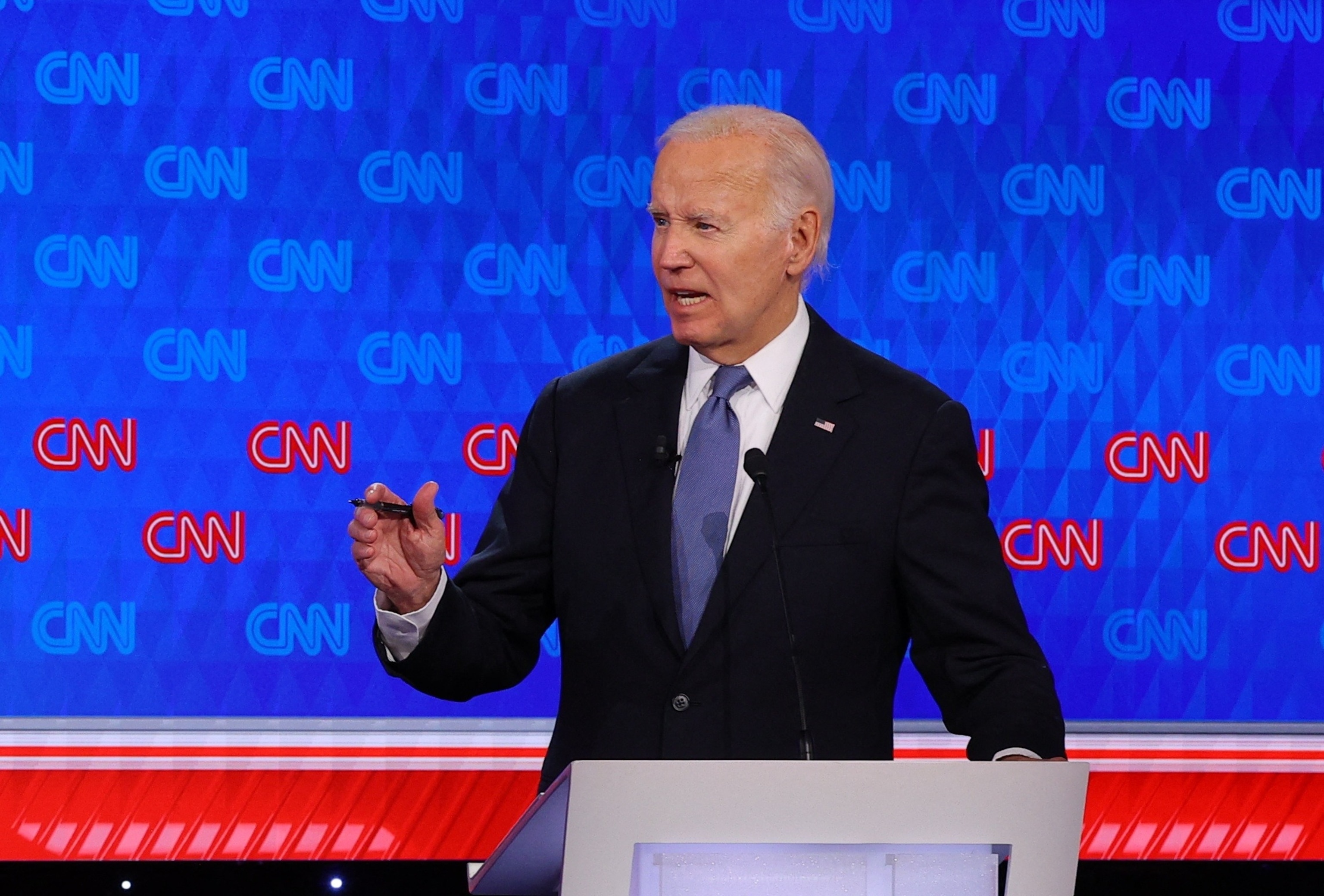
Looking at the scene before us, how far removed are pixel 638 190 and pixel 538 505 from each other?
120cm

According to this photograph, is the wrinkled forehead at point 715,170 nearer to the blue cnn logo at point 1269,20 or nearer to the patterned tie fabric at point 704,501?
the patterned tie fabric at point 704,501

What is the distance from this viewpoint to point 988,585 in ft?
6.18

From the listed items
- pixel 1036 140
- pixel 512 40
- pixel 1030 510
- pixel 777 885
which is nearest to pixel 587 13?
pixel 512 40

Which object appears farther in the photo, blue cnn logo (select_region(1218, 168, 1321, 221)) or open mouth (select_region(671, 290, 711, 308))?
blue cnn logo (select_region(1218, 168, 1321, 221))

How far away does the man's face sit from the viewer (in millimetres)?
1914

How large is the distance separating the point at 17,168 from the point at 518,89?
102 centimetres

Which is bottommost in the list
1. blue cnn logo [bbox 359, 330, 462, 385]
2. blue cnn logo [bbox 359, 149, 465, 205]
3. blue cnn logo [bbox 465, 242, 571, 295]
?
blue cnn logo [bbox 359, 330, 462, 385]

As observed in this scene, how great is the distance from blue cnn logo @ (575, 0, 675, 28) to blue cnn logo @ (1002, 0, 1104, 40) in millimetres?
737

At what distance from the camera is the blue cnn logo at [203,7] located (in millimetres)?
3006

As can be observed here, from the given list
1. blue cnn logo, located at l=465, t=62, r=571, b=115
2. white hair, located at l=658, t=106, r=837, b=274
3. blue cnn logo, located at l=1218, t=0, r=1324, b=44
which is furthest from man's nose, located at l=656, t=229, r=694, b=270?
blue cnn logo, located at l=1218, t=0, r=1324, b=44

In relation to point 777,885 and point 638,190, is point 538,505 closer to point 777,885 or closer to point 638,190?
point 777,885

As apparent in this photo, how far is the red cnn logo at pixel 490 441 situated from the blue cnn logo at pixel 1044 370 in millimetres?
1045

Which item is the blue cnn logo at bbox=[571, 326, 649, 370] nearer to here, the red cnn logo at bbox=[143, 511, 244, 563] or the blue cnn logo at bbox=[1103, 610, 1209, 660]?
the red cnn logo at bbox=[143, 511, 244, 563]

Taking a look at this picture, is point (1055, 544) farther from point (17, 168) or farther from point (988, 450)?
point (17, 168)
